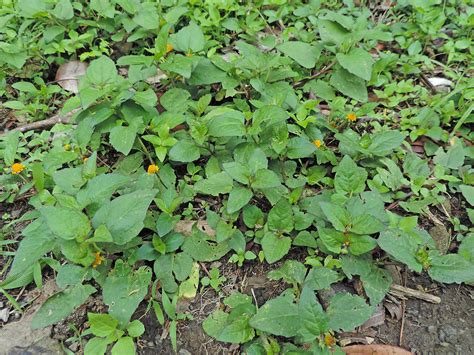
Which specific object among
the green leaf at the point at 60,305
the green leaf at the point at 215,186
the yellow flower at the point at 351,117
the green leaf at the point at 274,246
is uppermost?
the yellow flower at the point at 351,117

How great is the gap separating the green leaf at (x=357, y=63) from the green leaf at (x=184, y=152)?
1.22 metres

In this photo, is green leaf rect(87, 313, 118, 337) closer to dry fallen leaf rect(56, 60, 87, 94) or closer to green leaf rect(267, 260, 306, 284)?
green leaf rect(267, 260, 306, 284)

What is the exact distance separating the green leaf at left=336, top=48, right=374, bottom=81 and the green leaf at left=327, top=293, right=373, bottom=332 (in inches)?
61.4

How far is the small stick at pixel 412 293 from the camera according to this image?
2170mm

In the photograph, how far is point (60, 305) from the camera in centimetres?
203

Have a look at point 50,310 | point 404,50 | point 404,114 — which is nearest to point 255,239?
point 50,310

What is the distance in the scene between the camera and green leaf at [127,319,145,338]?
2.00m

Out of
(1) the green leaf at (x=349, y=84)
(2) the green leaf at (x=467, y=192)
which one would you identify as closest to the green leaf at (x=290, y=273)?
(2) the green leaf at (x=467, y=192)

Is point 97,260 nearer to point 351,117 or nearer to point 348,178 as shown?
point 348,178

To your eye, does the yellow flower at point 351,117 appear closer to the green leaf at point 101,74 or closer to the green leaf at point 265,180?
the green leaf at point 265,180

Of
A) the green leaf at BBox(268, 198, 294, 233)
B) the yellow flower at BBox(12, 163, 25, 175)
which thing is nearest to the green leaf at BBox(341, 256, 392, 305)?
the green leaf at BBox(268, 198, 294, 233)

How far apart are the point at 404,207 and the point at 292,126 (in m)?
0.84

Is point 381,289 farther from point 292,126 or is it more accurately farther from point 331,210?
point 292,126

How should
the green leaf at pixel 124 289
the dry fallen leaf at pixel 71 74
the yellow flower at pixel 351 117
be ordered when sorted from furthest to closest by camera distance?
the dry fallen leaf at pixel 71 74
the yellow flower at pixel 351 117
the green leaf at pixel 124 289
